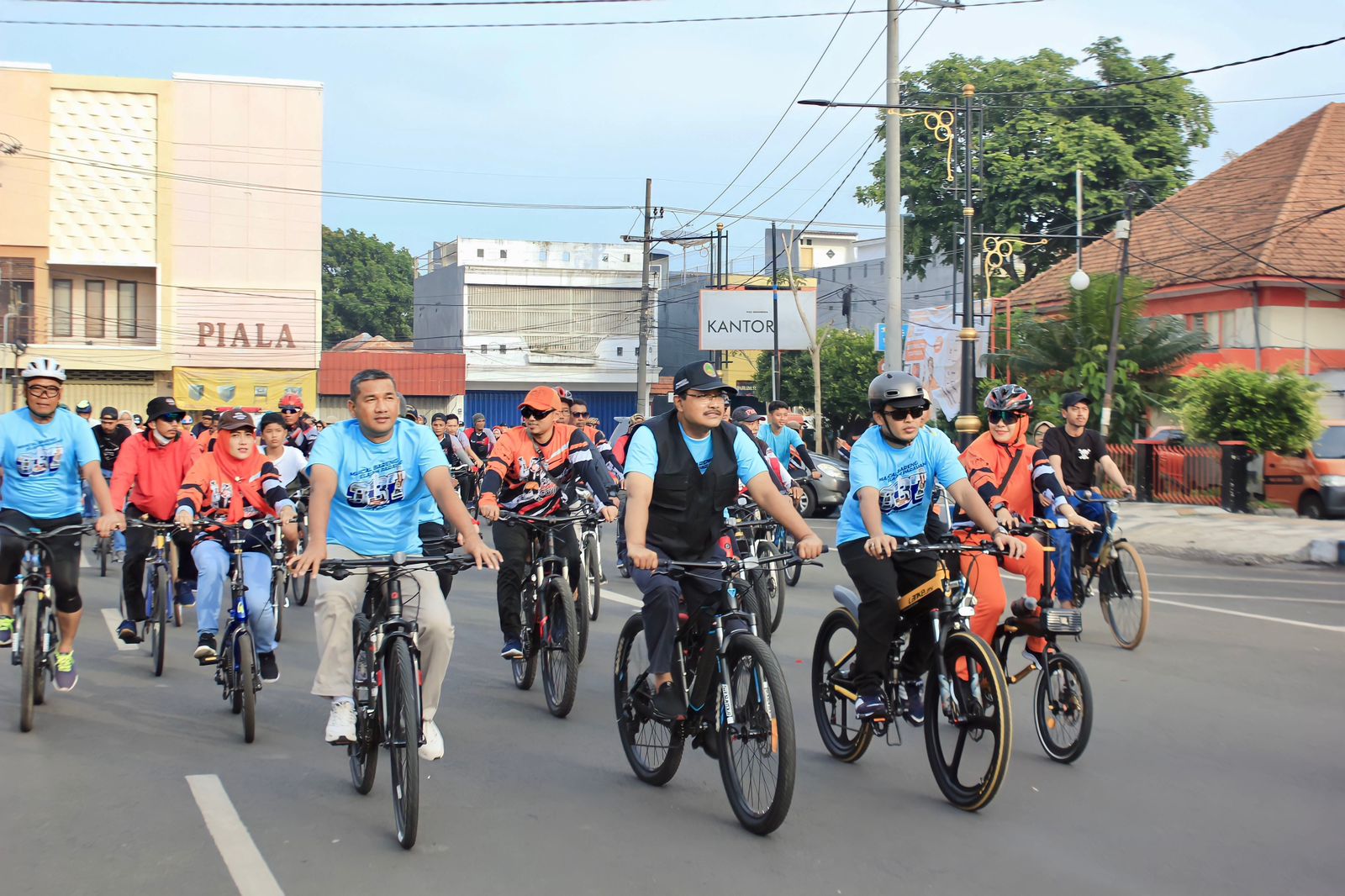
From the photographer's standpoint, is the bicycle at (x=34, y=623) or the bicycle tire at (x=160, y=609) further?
the bicycle tire at (x=160, y=609)

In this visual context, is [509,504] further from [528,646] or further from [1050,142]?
[1050,142]

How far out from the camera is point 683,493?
6086 millimetres

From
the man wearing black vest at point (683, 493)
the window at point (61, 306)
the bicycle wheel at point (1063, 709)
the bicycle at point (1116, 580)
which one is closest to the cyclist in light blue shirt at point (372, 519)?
the man wearing black vest at point (683, 493)

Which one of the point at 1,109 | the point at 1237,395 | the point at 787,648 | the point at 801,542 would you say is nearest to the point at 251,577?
the point at 801,542

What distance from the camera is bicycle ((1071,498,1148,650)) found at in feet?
32.8

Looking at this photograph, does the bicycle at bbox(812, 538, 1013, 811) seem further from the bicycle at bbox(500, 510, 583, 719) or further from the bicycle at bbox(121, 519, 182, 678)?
the bicycle at bbox(121, 519, 182, 678)

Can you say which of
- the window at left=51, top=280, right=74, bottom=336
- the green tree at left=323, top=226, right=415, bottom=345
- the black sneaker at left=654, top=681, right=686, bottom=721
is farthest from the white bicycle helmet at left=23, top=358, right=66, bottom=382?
the green tree at left=323, top=226, right=415, bottom=345

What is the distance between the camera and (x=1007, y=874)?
4961 mm

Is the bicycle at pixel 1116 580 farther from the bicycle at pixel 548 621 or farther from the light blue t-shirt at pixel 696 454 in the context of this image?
the light blue t-shirt at pixel 696 454

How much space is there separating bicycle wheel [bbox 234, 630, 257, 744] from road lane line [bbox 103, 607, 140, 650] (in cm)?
334

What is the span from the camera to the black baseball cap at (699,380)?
234 inches

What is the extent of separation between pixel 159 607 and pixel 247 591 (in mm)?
1886

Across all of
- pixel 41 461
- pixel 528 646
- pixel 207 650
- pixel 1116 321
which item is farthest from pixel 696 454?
pixel 1116 321

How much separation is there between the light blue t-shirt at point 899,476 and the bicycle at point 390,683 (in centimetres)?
188
